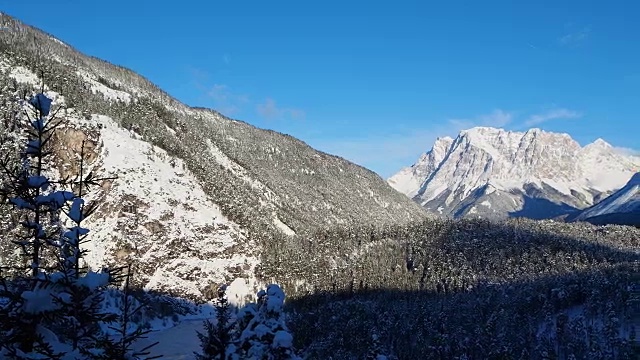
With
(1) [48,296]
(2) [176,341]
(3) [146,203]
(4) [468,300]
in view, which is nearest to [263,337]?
(1) [48,296]

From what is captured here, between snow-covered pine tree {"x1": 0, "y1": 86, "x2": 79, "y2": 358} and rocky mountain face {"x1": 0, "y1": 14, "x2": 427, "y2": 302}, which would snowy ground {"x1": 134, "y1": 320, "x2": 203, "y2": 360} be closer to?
rocky mountain face {"x1": 0, "y1": 14, "x2": 427, "y2": 302}

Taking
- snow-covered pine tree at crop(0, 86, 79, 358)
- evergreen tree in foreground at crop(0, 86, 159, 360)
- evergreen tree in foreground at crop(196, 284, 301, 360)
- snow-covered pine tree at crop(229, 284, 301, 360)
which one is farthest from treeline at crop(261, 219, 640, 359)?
snow-covered pine tree at crop(0, 86, 79, 358)

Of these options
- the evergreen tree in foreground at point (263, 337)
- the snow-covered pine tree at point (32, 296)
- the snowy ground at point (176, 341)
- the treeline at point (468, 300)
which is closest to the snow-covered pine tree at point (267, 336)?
the evergreen tree in foreground at point (263, 337)

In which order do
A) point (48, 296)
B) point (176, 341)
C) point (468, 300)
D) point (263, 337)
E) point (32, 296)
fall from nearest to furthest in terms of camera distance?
point (32, 296) < point (48, 296) < point (263, 337) < point (176, 341) < point (468, 300)

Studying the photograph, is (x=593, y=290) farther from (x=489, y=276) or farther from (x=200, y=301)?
(x=200, y=301)

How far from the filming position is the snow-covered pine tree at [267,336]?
21172 millimetres

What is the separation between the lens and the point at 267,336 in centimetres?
2158

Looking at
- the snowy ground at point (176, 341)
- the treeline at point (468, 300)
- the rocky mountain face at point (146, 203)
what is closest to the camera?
the snowy ground at point (176, 341)

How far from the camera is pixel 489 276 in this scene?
6619 inches

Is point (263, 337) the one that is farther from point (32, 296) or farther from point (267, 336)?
point (32, 296)

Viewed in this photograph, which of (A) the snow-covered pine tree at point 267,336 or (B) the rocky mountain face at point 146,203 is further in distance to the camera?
(B) the rocky mountain face at point 146,203

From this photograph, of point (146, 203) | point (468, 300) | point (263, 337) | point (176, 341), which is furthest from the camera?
point (146, 203)

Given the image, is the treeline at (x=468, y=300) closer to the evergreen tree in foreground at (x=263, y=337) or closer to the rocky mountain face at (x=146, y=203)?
the rocky mountain face at (x=146, y=203)

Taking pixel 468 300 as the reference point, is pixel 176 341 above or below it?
below
